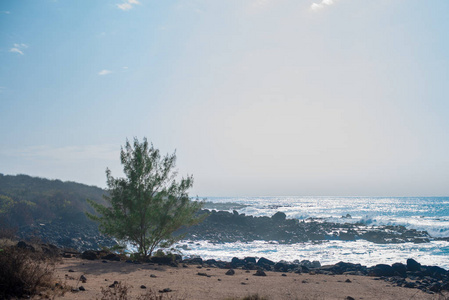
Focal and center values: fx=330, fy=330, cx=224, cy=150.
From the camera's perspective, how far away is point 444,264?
77.2ft

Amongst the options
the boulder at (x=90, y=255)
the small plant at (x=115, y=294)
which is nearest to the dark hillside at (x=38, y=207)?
the boulder at (x=90, y=255)

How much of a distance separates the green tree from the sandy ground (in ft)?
6.46

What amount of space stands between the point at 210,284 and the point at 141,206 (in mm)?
6066

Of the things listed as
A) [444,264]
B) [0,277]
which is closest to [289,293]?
[0,277]

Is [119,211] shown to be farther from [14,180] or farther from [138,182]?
[14,180]

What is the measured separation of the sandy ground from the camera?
895 cm

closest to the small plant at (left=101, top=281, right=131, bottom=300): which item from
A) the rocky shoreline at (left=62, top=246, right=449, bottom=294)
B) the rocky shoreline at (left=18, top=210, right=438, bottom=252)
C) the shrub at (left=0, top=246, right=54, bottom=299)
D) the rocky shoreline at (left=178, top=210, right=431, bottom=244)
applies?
the shrub at (left=0, top=246, right=54, bottom=299)

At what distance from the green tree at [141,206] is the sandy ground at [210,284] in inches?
77.5

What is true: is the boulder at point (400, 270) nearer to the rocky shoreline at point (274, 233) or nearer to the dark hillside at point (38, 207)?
the rocky shoreline at point (274, 233)

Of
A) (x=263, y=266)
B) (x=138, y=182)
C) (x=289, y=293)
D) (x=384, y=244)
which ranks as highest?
(x=138, y=182)

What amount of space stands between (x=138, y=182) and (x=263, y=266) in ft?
25.9

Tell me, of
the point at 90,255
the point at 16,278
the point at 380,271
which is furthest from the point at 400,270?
the point at 16,278

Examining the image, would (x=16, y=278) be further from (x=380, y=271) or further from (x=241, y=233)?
(x=241, y=233)

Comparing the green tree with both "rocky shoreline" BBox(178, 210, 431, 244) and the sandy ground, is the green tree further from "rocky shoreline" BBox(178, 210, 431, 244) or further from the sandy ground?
"rocky shoreline" BBox(178, 210, 431, 244)
